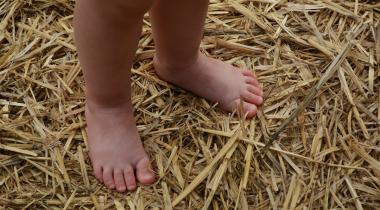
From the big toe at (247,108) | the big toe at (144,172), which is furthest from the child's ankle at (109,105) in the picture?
the big toe at (247,108)

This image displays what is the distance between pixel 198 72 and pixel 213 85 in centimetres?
5

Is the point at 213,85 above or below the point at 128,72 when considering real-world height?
below

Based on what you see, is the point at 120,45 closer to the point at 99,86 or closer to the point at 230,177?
the point at 99,86

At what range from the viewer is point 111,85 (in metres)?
1.27

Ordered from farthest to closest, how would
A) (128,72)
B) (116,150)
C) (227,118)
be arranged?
(227,118) → (116,150) → (128,72)

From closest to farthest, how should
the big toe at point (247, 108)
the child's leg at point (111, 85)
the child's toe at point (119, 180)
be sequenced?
1. the child's leg at point (111, 85)
2. the child's toe at point (119, 180)
3. the big toe at point (247, 108)

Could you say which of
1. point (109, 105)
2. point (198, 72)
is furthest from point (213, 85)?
point (109, 105)

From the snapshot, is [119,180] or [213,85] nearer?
[119,180]

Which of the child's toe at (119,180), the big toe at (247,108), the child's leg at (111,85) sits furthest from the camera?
the big toe at (247,108)

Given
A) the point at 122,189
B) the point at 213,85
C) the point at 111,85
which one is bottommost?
the point at 122,189

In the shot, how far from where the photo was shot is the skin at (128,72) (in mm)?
1127

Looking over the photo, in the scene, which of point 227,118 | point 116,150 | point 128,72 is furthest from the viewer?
point 227,118

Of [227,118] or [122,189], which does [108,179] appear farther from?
[227,118]

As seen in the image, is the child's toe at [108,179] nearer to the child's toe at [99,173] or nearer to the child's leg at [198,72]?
the child's toe at [99,173]
